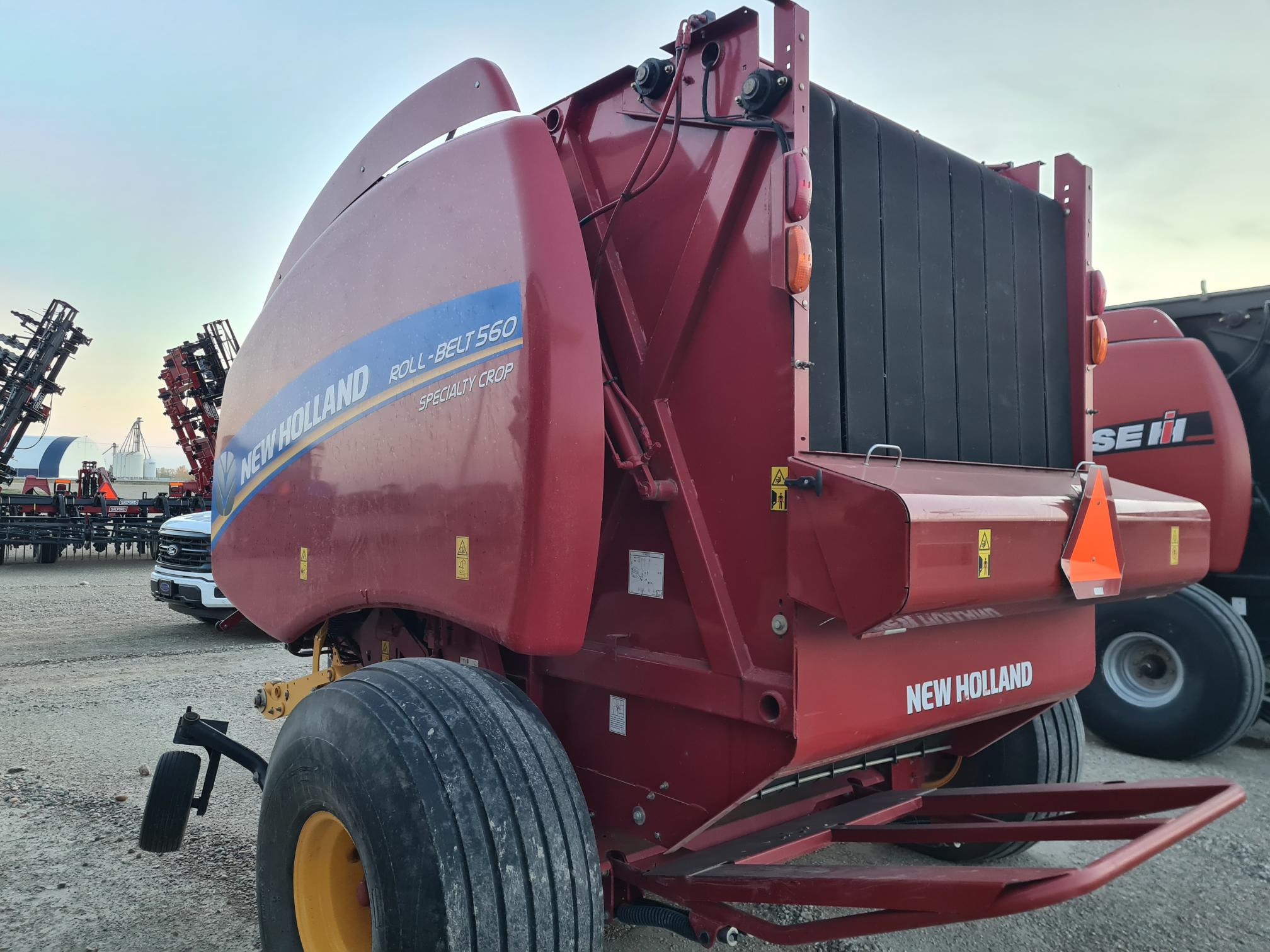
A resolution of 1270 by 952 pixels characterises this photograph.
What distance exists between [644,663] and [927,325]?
1.32m

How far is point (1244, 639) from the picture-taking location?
5133mm

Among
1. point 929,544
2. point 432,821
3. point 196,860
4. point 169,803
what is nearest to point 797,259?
point 929,544

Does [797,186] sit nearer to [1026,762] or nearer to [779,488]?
[779,488]

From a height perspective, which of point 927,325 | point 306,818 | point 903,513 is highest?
point 927,325

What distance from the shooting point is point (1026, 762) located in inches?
137

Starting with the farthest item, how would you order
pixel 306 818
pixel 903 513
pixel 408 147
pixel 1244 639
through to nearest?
pixel 1244 639 → pixel 408 147 → pixel 306 818 → pixel 903 513

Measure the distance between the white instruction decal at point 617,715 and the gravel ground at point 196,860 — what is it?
1.00m

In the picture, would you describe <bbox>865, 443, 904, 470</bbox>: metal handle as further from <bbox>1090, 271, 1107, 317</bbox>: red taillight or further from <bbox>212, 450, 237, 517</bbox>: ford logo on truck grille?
<bbox>212, 450, 237, 517</bbox>: ford logo on truck grille

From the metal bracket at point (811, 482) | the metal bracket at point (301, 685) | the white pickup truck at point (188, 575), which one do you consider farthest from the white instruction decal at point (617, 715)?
the white pickup truck at point (188, 575)

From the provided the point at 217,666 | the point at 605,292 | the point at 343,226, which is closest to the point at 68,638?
the point at 217,666

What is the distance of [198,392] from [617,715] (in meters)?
16.3

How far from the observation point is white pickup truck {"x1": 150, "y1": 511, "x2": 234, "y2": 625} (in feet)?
30.9

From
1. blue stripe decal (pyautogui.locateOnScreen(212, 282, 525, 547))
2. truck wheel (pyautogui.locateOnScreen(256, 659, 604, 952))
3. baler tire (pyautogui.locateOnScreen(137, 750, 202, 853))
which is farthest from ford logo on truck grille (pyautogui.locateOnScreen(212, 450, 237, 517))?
truck wheel (pyautogui.locateOnScreen(256, 659, 604, 952))

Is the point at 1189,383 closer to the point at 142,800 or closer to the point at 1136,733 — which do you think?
the point at 1136,733
